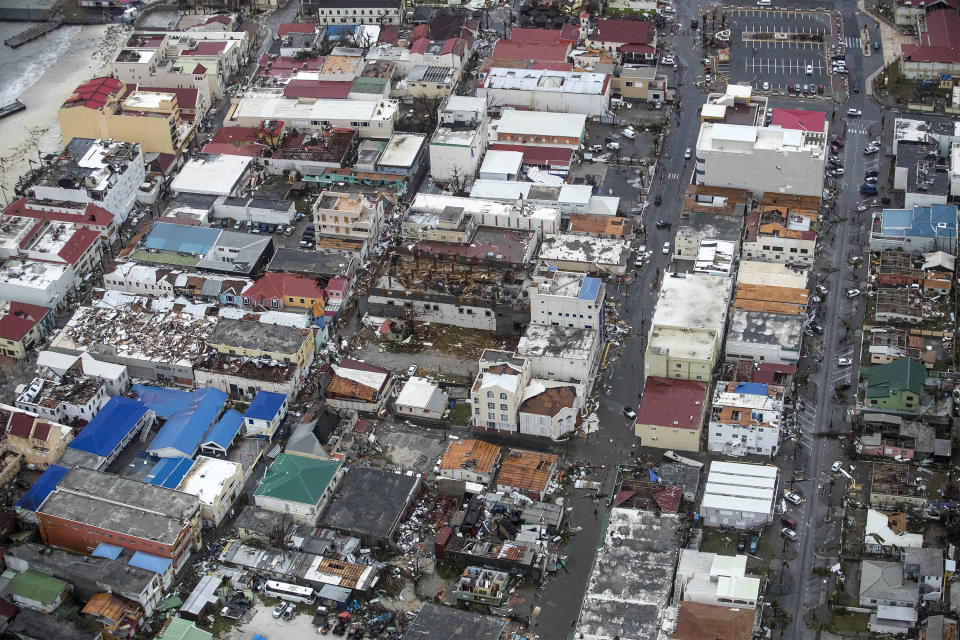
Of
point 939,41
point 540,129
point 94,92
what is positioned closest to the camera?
point 540,129

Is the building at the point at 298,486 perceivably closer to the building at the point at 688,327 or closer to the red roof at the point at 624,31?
the building at the point at 688,327

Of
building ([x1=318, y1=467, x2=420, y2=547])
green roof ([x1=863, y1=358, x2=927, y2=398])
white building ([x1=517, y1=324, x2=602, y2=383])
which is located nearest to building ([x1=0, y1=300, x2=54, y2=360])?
building ([x1=318, y1=467, x2=420, y2=547])

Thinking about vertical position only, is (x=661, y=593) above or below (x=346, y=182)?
below

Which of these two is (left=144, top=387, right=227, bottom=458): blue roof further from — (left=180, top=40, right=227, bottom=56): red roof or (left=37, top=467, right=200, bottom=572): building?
(left=180, top=40, right=227, bottom=56): red roof

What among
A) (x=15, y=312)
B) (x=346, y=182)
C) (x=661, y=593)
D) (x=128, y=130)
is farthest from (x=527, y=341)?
(x=128, y=130)

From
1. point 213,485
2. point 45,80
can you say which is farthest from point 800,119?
point 45,80

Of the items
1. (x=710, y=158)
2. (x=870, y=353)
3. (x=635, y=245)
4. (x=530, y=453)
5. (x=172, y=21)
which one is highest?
(x=172, y=21)

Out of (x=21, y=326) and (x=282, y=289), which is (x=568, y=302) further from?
(x=21, y=326)

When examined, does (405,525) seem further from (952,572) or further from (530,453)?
(952,572)
